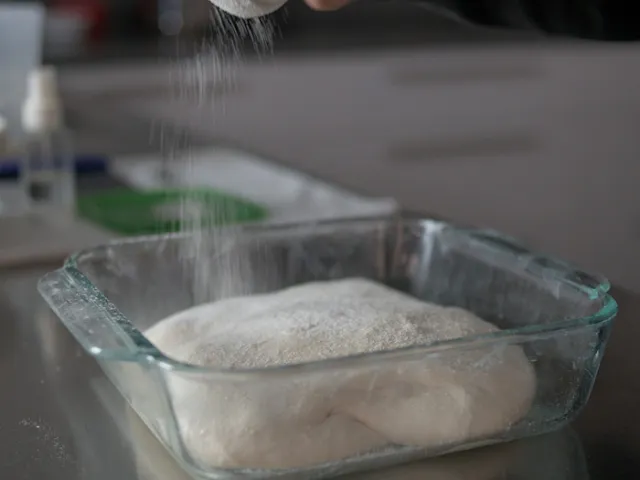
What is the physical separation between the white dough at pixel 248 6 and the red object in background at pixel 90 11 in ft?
6.84

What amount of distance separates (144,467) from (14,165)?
2.99 feet

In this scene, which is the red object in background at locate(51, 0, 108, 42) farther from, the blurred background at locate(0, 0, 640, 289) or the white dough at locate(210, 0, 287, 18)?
the white dough at locate(210, 0, 287, 18)

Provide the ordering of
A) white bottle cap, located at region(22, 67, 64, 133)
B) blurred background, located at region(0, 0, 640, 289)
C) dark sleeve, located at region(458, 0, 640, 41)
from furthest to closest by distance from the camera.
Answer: blurred background, located at region(0, 0, 640, 289), white bottle cap, located at region(22, 67, 64, 133), dark sleeve, located at region(458, 0, 640, 41)

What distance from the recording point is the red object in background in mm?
2689

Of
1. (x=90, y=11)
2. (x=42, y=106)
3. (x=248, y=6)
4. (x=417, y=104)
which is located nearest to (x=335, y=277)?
(x=248, y=6)

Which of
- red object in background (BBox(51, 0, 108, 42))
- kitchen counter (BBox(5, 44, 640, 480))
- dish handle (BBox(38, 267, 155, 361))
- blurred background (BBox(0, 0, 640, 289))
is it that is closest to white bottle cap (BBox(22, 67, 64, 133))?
kitchen counter (BBox(5, 44, 640, 480))

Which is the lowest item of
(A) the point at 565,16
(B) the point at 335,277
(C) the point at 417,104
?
(C) the point at 417,104

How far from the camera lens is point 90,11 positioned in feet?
8.90

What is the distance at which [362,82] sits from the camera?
8.39 feet

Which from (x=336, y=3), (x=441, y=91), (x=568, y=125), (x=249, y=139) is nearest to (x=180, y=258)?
(x=336, y=3)

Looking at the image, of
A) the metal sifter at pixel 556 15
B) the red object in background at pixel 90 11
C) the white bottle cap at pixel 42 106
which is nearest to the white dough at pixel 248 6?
the metal sifter at pixel 556 15

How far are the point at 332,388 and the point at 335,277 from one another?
310 millimetres

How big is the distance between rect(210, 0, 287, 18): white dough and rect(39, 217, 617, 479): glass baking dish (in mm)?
197

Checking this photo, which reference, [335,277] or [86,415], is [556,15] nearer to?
[335,277]
